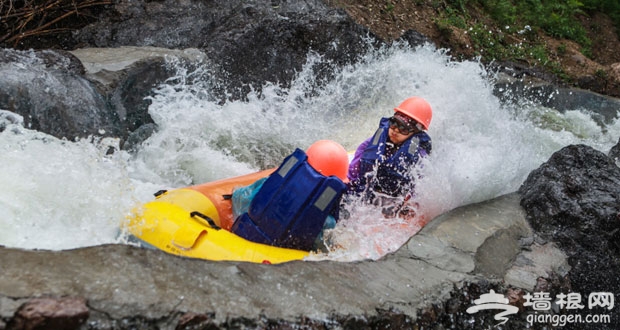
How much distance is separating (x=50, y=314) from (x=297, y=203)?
181 centimetres

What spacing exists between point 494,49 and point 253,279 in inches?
349

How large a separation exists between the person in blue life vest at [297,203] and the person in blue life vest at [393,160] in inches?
42.6

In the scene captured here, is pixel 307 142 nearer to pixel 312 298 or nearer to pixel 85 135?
pixel 85 135

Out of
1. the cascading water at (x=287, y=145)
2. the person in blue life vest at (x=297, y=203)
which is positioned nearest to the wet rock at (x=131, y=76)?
the cascading water at (x=287, y=145)

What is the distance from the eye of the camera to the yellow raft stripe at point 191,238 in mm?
3633

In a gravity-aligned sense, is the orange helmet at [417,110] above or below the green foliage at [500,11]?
below

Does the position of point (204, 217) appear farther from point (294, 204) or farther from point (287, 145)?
point (287, 145)

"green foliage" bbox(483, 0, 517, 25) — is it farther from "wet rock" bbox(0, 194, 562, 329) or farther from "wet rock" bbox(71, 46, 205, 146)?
"wet rock" bbox(0, 194, 562, 329)

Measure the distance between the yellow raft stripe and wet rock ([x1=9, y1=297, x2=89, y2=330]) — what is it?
127 cm

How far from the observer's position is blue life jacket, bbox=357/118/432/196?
508cm

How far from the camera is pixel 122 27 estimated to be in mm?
7508

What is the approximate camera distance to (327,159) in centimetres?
399

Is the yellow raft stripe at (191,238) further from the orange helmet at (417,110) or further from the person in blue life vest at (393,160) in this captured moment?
the orange helmet at (417,110)

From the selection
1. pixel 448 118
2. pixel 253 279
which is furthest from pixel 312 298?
pixel 448 118
